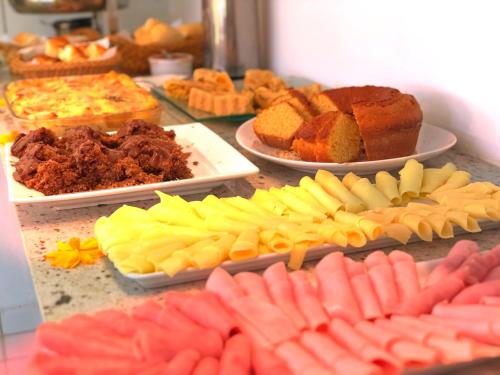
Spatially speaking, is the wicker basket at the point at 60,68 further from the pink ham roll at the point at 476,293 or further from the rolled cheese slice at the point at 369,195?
the pink ham roll at the point at 476,293

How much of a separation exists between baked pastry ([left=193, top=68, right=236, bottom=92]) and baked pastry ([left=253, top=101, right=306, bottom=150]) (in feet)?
1.47

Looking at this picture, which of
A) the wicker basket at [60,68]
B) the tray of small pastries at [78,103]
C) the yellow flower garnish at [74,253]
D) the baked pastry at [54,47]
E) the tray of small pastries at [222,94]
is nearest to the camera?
the yellow flower garnish at [74,253]

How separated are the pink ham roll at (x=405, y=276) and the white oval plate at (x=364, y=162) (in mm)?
457

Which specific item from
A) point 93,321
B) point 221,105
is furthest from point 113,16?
point 93,321

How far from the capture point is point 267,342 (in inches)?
29.2

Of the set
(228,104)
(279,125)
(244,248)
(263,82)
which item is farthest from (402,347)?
(263,82)

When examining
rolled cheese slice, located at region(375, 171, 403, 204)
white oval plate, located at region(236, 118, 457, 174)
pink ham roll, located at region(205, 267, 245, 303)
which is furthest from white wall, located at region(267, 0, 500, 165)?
pink ham roll, located at region(205, 267, 245, 303)

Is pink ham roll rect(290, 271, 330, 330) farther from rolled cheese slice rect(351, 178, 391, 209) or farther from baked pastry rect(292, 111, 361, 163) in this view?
baked pastry rect(292, 111, 361, 163)

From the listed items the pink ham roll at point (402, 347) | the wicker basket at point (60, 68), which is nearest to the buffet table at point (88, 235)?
the pink ham roll at point (402, 347)

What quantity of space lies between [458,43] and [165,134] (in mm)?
616

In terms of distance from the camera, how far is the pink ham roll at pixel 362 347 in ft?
2.30

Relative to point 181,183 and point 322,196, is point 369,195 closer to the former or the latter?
point 322,196

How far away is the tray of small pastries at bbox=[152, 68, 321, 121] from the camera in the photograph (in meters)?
1.81

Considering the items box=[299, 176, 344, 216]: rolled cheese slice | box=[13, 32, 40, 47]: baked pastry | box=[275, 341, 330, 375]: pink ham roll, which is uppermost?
box=[275, 341, 330, 375]: pink ham roll
